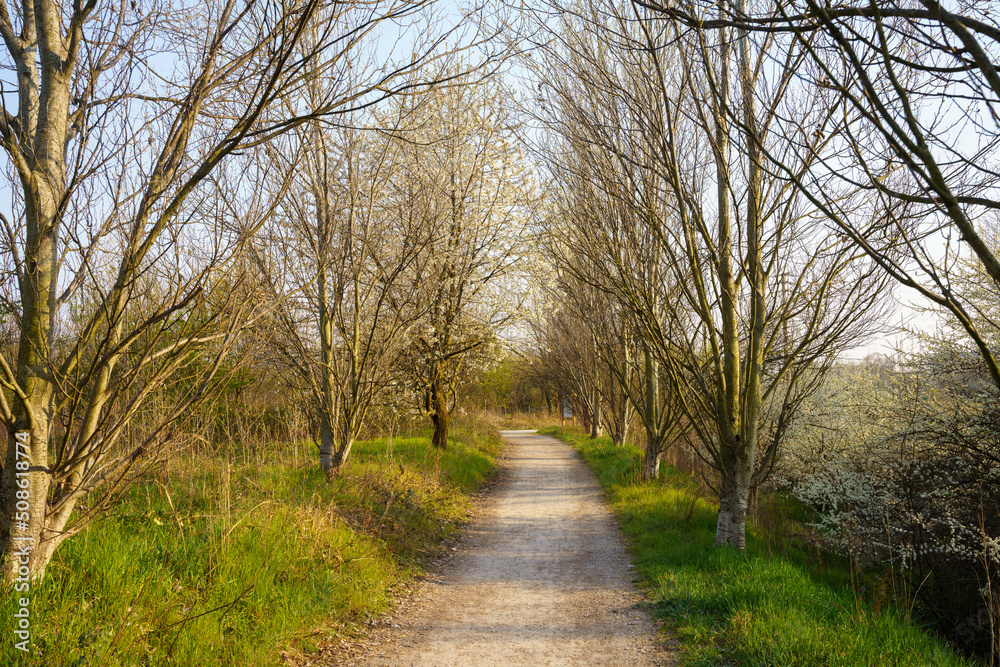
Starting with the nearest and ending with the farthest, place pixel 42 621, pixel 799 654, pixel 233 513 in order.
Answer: pixel 42 621, pixel 799 654, pixel 233 513

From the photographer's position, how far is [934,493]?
5699mm

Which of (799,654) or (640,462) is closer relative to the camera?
(799,654)

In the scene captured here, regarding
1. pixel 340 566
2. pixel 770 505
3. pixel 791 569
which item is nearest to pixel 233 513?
pixel 340 566

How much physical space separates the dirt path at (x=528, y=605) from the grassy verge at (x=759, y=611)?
0.30 meters

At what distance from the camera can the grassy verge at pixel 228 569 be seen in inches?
125

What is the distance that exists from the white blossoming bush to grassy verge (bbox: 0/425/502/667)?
14.7 feet

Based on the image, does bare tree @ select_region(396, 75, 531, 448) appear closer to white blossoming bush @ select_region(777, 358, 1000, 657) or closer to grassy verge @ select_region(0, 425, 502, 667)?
grassy verge @ select_region(0, 425, 502, 667)

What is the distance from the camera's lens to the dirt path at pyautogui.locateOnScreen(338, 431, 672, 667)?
163 inches

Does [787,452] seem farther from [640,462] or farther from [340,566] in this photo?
[340,566]

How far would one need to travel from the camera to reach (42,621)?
9.57 feet

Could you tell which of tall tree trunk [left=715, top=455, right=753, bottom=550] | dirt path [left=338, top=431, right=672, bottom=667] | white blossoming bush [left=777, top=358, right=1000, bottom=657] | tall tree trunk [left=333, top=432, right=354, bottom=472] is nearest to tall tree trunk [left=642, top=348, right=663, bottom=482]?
dirt path [left=338, top=431, right=672, bottom=667]

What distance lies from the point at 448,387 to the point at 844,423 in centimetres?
800

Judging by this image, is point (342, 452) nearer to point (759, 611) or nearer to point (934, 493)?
point (759, 611)

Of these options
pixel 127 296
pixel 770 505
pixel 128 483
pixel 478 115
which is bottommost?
pixel 770 505
